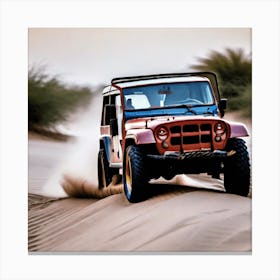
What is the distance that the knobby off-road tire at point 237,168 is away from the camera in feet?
17.0

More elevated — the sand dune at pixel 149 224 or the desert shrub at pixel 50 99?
the desert shrub at pixel 50 99

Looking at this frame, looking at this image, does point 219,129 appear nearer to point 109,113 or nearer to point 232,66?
point 232,66

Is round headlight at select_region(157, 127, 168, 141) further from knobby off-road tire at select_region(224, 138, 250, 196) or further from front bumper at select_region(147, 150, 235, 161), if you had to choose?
knobby off-road tire at select_region(224, 138, 250, 196)

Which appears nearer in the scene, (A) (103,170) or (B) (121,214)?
(B) (121,214)

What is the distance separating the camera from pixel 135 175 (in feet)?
16.8

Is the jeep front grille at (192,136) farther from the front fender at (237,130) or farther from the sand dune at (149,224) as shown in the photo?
the sand dune at (149,224)

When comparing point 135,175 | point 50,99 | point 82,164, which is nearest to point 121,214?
point 135,175

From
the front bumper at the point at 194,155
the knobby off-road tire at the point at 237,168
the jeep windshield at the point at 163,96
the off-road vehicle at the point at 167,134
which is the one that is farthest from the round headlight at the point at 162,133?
the knobby off-road tire at the point at 237,168

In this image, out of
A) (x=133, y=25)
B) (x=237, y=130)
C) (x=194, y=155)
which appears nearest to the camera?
(x=194, y=155)

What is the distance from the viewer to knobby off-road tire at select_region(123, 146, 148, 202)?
512 centimetres

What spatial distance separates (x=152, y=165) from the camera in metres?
5.14

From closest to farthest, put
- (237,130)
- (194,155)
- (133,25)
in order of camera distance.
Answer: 1. (194,155)
2. (237,130)
3. (133,25)

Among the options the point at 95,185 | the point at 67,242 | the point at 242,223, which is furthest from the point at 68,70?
the point at 242,223

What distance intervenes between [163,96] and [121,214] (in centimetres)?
102
